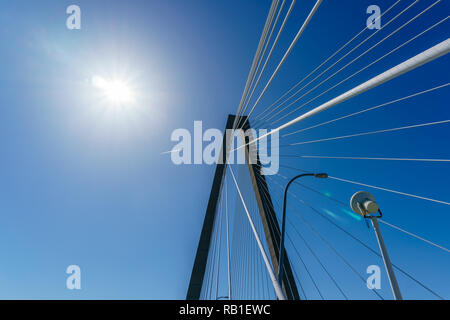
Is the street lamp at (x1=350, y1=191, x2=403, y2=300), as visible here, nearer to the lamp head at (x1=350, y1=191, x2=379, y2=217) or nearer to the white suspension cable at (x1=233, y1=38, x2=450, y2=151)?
the lamp head at (x1=350, y1=191, x2=379, y2=217)

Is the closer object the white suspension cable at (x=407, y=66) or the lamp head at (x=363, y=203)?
the white suspension cable at (x=407, y=66)

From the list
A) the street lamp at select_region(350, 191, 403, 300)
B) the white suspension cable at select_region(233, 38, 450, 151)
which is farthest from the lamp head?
the white suspension cable at select_region(233, 38, 450, 151)

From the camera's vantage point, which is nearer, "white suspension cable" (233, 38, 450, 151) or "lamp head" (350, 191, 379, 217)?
"white suspension cable" (233, 38, 450, 151)

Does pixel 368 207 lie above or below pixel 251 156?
below

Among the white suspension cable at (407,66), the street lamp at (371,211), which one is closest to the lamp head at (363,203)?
the street lamp at (371,211)

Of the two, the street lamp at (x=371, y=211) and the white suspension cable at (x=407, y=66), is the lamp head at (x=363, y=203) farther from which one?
A: the white suspension cable at (x=407, y=66)

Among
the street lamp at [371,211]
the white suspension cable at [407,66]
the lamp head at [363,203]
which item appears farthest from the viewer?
the lamp head at [363,203]
